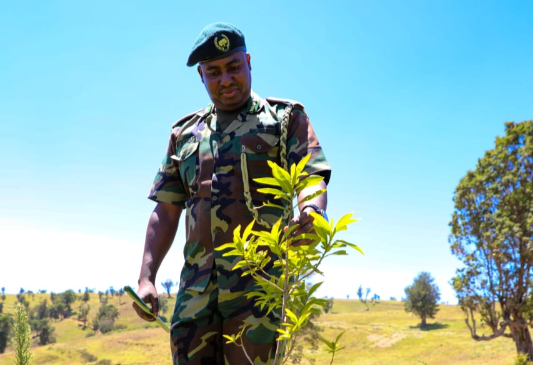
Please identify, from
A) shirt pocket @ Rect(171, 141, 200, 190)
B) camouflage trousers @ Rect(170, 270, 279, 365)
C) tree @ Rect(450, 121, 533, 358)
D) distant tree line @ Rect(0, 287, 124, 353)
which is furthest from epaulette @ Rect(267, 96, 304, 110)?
distant tree line @ Rect(0, 287, 124, 353)

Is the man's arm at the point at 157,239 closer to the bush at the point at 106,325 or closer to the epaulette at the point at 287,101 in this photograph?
the epaulette at the point at 287,101

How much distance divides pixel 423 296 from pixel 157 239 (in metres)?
68.2

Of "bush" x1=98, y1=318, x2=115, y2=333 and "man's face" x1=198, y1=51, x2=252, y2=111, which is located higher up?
"man's face" x1=198, y1=51, x2=252, y2=111

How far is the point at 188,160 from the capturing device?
2.74 m

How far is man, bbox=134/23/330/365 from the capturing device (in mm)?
2322

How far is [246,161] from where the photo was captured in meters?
2.47

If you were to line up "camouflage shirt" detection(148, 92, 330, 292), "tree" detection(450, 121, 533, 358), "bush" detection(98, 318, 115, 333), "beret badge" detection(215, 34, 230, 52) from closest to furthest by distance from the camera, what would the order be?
1. "camouflage shirt" detection(148, 92, 330, 292)
2. "beret badge" detection(215, 34, 230, 52)
3. "tree" detection(450, 121, 533, 358)
4. "bush" detection(98, 318, 115, 333)

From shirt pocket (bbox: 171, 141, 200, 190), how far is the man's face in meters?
0.32

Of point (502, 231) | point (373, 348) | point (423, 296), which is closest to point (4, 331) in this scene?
point (373, 348)

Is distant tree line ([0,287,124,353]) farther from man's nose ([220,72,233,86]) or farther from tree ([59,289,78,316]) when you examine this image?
man's nose ([220,72,233,86])

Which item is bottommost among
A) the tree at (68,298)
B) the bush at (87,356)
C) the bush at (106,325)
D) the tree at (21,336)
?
the bush at (87,356)

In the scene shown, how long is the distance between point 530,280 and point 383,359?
22155 millimetres

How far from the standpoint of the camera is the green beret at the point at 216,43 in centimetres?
253

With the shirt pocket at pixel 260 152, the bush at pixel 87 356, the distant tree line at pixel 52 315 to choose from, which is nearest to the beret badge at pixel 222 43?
the shirt pocket at pixel 260 152
